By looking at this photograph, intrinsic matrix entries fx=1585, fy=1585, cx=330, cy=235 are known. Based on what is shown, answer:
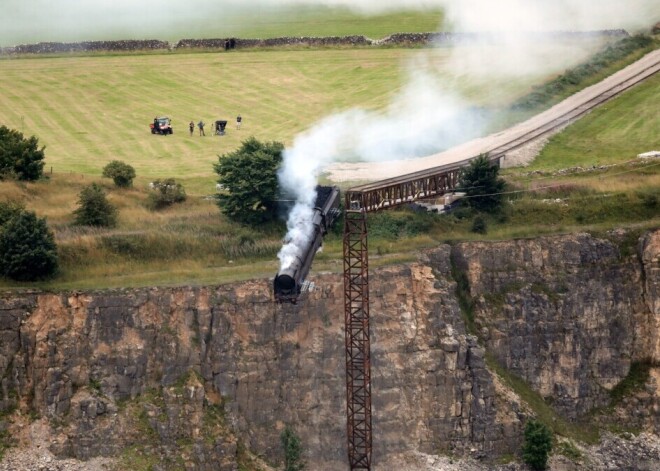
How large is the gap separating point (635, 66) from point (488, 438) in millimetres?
51990

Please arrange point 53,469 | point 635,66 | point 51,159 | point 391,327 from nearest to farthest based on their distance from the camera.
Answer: point 53,469 < point 391,327 < point 51,159 < point 635,66

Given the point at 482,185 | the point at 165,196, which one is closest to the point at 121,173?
the point at 165,196

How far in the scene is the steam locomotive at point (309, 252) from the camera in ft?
258

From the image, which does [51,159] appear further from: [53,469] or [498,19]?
[498,19]

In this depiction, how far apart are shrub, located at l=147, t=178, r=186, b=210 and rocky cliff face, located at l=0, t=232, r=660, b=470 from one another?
42.9 feet

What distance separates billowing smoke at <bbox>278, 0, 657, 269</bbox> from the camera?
101 metres

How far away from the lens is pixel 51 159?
377 ft

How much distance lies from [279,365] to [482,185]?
2020cm

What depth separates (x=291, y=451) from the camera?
90125mm

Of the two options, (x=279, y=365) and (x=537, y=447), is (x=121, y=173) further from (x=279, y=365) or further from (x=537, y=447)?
(x=537, y=447)

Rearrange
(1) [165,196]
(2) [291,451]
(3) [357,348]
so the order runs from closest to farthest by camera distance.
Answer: (2) [291,451] < (3) [357,348] < (1) [165,196]

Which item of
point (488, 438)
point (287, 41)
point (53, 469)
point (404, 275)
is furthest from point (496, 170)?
point (287, 41)

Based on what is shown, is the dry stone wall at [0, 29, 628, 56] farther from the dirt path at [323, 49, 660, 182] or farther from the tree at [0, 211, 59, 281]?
the tree at [0, 211, 59, 281]

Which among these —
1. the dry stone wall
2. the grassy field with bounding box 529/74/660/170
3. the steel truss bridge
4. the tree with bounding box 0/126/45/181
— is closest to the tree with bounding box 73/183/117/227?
the tree with bounding box 0/126/45/181
